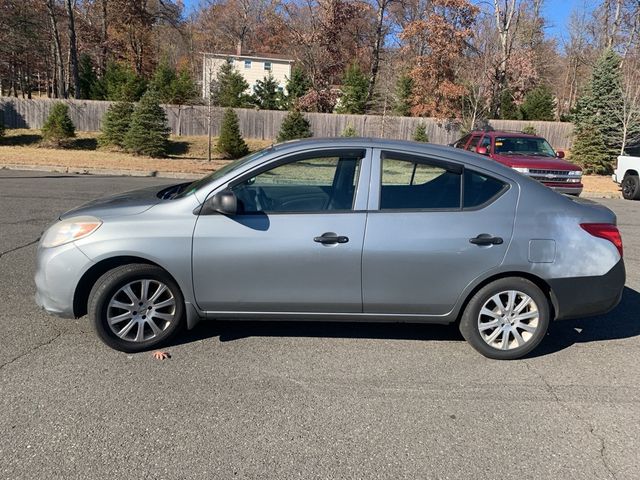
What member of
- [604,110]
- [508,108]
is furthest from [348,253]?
[508,108]

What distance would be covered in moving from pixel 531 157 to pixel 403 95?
68.7ft

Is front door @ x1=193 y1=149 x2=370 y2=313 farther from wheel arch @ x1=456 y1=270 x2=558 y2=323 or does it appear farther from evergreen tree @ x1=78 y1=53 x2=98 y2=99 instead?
evergreen tree @ x1=78 y1=53 x2=98 y2=99

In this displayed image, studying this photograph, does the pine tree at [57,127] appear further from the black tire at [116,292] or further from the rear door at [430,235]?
the rear door at [430,235]

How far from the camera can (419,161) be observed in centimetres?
403

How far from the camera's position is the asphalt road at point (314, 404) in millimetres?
2762

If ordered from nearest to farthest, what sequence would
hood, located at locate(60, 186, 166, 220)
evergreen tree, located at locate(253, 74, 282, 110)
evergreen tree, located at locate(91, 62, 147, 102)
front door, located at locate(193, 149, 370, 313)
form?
front door, located at locate(193, 149, 370, 313) → hood, located at locate(60, 186, 166, 220) → evergreen tree, located at locate(91, 62, 147, 102) → evergreen tree, located at locate(253, 74, 282, 110)

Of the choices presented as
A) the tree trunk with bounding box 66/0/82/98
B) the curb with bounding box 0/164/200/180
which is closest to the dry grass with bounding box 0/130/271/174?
the curb with bounding box 0/164/200/180

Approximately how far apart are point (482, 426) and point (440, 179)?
1.85 metres

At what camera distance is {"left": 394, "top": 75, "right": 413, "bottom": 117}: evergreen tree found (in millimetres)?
32875

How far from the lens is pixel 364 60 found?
1706 inches

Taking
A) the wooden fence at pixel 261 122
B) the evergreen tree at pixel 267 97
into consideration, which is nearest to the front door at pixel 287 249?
the wooden fence at pixel 261 122

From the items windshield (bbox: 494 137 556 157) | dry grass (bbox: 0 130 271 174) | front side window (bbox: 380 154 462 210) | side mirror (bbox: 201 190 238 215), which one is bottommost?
dry grass (bbox: 0 130 271 174)

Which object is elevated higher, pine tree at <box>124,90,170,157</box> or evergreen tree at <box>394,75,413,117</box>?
evergreen tree at <box>394,75,413,117</box>

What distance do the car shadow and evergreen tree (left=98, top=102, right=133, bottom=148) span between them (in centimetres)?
2157
